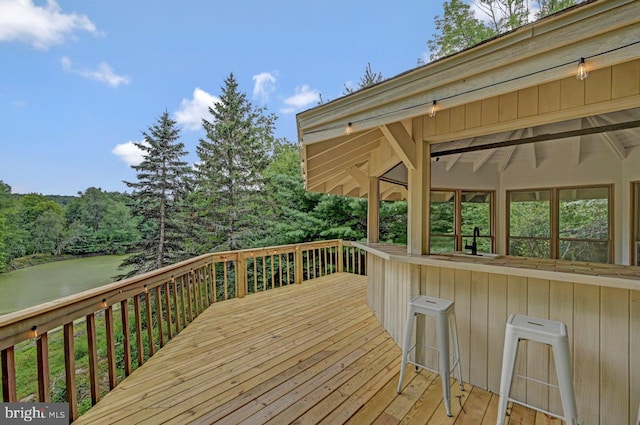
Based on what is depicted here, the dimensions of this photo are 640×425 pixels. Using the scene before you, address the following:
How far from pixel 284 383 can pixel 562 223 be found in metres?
5.38

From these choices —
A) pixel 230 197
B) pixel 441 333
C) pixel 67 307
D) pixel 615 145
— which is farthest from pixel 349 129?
pixel 230 197

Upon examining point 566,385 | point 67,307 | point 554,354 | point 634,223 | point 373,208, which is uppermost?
point 373,208

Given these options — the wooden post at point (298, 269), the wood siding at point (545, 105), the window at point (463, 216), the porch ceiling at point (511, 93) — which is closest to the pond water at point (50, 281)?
the wooden post at point (298, 269)

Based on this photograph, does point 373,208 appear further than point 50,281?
No

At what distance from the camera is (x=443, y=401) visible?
2.16 meters

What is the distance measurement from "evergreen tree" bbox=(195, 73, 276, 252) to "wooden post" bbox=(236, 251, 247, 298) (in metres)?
6.12

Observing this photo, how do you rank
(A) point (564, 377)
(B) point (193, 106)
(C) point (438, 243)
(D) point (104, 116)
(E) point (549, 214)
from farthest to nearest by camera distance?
(B) point (193, 106) < (D) point (104, 116) < (C) point (438, 243) < (E) point (549, 214) < (A) point (564, 377)

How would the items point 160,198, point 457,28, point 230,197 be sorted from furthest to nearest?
1. point 457,28
2. point 230,197
3. point 160,198

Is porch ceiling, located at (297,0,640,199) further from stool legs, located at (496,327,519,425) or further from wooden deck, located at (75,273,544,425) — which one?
wooden deck, located at (75,273,544,425)

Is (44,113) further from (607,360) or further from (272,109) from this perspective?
(607,360)

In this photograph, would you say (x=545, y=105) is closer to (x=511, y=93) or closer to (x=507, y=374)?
(x=511, y=93)

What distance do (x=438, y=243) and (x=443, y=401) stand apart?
3.89 metres

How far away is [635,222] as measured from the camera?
4004 millimetres

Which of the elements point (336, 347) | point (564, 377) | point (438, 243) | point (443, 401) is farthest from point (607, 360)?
point (438, 243)
